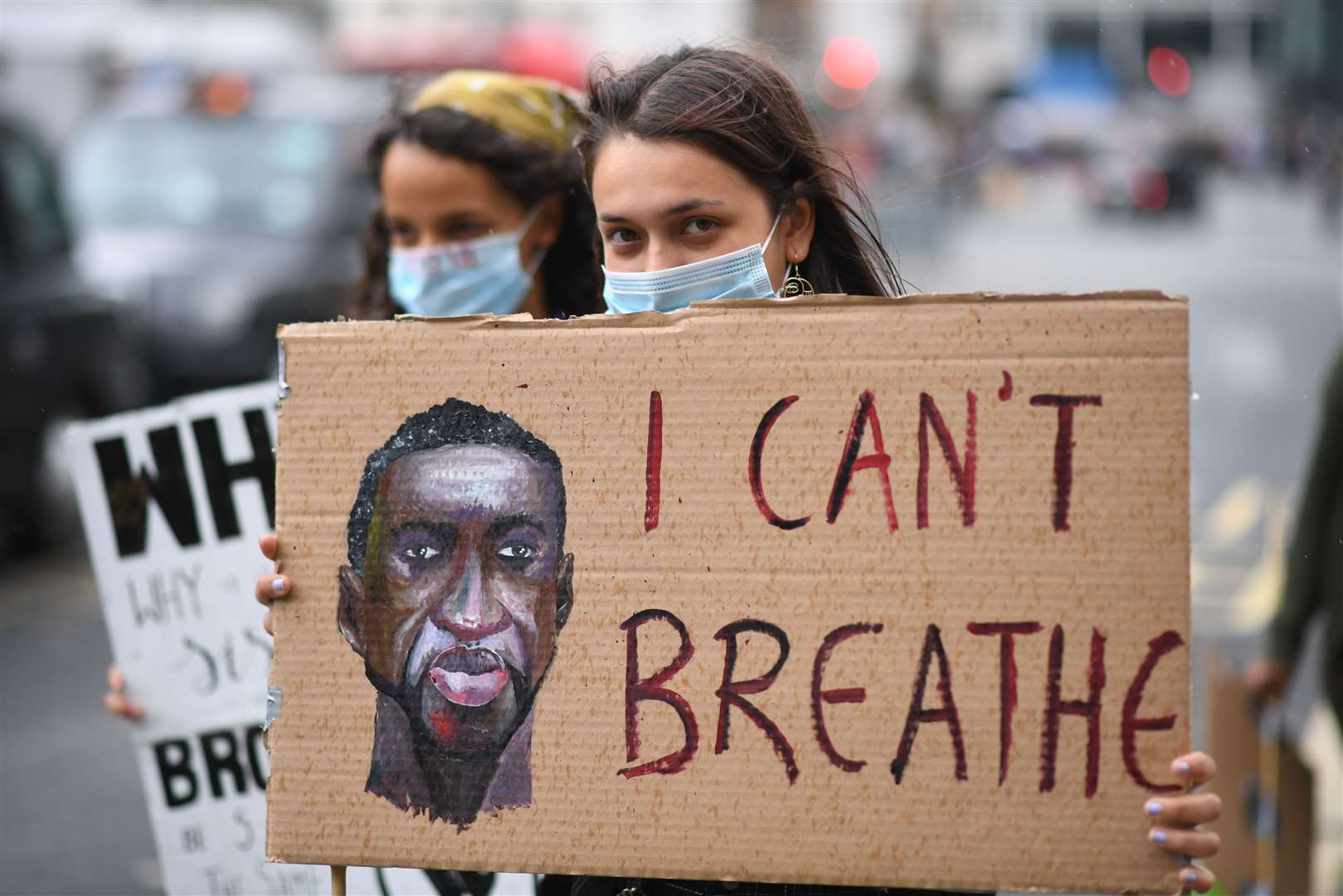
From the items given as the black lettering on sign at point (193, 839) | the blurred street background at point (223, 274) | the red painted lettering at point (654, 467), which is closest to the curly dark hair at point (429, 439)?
the red painted lettering at point (654, 467)

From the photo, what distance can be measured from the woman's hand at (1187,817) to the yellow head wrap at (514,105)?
169cm

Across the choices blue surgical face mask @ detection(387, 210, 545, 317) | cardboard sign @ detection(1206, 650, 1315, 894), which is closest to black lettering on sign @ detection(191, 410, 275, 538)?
blue surgical face mask @ detection(387, 210, 545, 317)

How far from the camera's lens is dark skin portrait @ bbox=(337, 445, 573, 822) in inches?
→ 65.2

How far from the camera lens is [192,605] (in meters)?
2.32

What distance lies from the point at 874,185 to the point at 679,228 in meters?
22.9

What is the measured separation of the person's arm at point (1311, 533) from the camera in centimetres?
287

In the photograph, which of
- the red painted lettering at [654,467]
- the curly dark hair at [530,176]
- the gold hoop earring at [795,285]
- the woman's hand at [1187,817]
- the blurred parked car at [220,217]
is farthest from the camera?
the blurred parked car at [220,217]

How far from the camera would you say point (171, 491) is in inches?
91.7

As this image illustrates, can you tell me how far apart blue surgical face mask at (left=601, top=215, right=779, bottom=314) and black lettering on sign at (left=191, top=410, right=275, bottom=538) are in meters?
0.65

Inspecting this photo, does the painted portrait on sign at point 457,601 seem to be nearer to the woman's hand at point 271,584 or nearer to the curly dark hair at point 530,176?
the woman's hand at point 271,584

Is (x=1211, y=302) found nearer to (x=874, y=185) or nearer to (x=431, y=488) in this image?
(x=874, y=185)

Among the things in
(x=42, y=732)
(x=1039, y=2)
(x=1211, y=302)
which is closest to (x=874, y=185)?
(x=1211, y=302)

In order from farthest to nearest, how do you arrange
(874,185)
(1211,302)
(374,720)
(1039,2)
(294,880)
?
1. (1039,2)
2. (874,185)
3. (1211,302)
4. (294,880)
5. (374,720)

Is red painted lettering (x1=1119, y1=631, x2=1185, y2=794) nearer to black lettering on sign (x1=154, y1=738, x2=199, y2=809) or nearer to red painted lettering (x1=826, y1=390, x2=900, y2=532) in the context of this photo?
red painted lettering (x1=826, y1=390, x2=900, y2=532)
